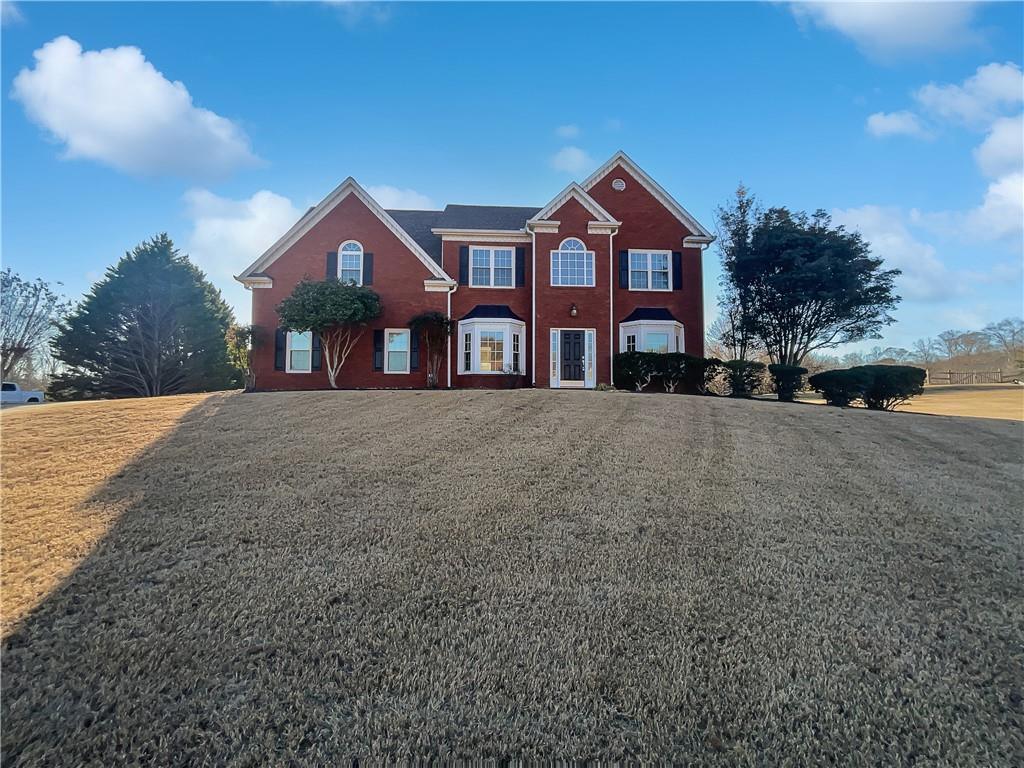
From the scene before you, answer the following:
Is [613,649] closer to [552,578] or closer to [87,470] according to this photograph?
[552,578]

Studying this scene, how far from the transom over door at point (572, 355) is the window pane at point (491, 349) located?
91.1 inches

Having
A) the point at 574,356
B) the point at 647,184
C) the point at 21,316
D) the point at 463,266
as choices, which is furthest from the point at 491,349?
the point at 21,316

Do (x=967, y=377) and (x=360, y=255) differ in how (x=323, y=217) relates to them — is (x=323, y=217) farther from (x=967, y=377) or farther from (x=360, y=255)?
(x=967, y=377)

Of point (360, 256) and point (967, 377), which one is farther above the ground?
point (360, 256)

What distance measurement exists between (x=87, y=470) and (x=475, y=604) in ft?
16.9

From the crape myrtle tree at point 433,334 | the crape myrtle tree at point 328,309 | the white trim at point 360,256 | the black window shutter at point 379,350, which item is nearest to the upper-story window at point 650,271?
the crape myrtle tree at point 433,334

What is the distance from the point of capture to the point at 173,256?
25.0 m

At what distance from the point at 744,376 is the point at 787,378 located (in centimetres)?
136

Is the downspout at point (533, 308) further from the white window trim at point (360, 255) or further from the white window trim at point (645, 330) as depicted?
the white window trim at point (360, 255)

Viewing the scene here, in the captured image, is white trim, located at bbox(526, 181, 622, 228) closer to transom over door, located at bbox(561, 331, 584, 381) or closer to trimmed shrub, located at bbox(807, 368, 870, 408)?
transom over door, located at bbox(561, 331, 584, 381)

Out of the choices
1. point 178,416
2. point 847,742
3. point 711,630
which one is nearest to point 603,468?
point 711,630

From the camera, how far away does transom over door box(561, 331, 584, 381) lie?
1811 centimetres

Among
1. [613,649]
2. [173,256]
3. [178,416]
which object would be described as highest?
[173,256]

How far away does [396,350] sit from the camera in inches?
694
